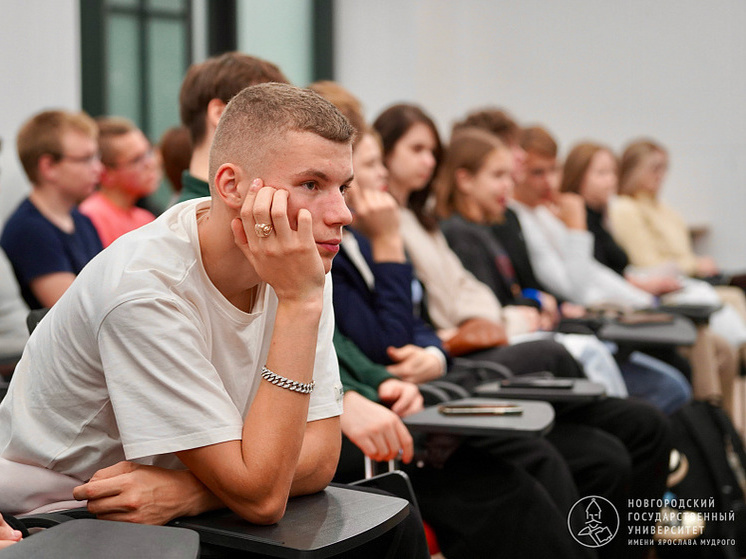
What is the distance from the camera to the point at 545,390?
7.02ft

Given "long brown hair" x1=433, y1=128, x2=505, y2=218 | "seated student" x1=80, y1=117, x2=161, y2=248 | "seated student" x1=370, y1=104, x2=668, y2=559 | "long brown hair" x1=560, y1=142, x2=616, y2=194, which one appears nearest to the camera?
"seated student" x1=370, y1=104, x2=668, y2=559

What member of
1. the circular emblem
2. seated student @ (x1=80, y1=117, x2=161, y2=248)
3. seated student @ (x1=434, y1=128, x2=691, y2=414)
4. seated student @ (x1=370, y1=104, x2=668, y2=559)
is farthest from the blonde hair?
the circular emblem

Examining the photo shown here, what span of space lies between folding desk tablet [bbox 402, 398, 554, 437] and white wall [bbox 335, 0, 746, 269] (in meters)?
4.93

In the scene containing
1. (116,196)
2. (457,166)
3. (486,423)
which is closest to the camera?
(486,423)

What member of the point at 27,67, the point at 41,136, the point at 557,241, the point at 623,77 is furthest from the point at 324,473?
the point at 623,77

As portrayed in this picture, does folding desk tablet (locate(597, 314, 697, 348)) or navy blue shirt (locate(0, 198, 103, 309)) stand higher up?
navy blue shirt (locate(0, 198, 103, 309))

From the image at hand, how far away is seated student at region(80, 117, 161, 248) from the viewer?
3.69 metres

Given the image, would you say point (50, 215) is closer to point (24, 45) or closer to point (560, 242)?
point (24, 45)

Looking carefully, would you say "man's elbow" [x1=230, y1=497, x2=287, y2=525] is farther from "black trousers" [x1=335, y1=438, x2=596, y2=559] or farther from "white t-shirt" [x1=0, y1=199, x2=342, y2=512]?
"black trousers" [x1=335, y1=438, x2=596, y2=559]

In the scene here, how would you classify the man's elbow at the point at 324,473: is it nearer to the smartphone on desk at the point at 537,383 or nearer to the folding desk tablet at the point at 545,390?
the folding desk tablet at the point at 545,390

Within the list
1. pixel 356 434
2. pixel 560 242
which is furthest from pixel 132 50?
pixel 356 434

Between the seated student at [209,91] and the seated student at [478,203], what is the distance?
1545 millimetres

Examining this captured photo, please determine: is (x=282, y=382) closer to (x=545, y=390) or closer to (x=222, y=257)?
(x=222, y=257)

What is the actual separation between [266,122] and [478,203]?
2382 mm
